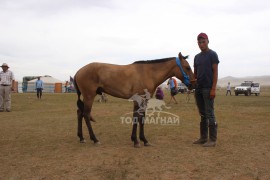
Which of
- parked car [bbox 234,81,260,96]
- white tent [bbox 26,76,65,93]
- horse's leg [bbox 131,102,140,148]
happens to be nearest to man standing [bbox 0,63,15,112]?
horse's leg [bbox 131,102,140,148]

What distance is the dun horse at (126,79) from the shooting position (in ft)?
21.7

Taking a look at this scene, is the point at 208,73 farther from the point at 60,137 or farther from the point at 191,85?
the point at 60,137

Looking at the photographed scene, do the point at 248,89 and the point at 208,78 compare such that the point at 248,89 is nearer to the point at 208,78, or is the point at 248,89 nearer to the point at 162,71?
the point at 208,78

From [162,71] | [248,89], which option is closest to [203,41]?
[162,71]

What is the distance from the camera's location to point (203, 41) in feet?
21.5

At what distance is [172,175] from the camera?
174 inches

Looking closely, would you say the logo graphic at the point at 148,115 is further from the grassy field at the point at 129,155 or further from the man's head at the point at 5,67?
the man's head at the point at 5,67

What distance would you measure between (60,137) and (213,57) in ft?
15.0

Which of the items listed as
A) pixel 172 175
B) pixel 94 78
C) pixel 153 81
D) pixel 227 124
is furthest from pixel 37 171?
pixel 227 124

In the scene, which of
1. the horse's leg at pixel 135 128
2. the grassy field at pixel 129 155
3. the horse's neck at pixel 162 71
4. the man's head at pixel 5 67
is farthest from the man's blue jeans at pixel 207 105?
the man's head at pixel 5 67

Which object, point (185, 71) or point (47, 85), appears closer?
point (185, 71)

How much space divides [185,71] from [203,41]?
2.85ft

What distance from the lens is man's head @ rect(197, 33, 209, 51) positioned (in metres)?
6.54

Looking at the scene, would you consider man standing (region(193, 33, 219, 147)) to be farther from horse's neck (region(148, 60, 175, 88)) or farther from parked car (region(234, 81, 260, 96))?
parked car (region(234, 81, 260, 96))
